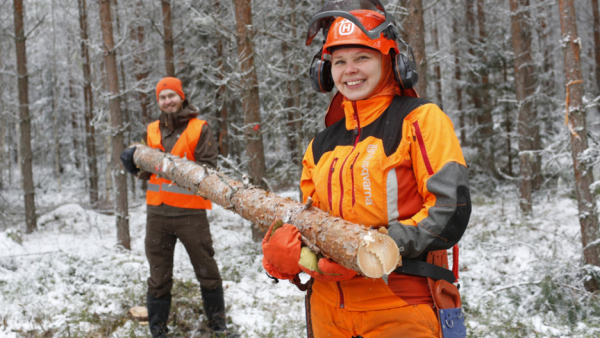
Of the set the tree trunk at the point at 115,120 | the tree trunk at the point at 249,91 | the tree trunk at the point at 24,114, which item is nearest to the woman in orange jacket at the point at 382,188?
the tree trunk at the point at 249,91

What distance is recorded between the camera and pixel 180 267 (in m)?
6.76

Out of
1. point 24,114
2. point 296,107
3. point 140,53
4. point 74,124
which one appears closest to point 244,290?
point 296,107

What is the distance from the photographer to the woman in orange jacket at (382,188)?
1.68m

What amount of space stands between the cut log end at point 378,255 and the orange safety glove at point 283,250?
315 millimetres

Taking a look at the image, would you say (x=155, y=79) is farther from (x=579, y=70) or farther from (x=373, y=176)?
(x=373, y=176)

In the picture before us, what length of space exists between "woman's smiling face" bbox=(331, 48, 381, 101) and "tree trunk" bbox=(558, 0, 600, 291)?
4.29m

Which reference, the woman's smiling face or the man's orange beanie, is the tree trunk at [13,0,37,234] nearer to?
the man's orange beanie

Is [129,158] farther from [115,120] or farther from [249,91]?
[115,120]

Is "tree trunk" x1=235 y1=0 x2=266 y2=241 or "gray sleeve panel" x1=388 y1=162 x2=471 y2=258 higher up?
"tree trunk" x1=235 y1=0 x2=266 y2=241

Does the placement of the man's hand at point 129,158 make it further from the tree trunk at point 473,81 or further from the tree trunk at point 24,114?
the tree trunk at point 473,81

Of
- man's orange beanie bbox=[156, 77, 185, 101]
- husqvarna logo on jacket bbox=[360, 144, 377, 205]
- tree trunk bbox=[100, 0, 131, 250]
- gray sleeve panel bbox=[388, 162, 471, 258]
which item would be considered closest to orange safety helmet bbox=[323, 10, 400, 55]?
husqvarna logo on jacket bbox=[360, 144, 377, 205]

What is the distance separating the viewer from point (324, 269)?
1834mm

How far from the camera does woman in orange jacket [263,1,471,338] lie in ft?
5.51

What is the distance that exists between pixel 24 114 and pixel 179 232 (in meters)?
8.35
